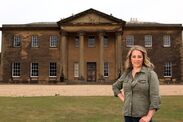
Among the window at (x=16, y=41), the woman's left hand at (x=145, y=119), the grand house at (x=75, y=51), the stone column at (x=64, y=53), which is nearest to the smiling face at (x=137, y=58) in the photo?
the woman's left hand at (x=145, y=119)

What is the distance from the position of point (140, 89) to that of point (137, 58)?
0.39m

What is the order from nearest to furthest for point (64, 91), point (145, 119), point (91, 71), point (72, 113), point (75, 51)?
point (145, 119) → point (72, 113) → point (64, 91) → point (75, 51) → point (91, 71)

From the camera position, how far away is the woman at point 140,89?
15.6 ft

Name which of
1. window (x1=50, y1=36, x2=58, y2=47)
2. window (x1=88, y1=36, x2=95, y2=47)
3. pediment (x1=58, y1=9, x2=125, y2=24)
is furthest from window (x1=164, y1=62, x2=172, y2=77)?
window (x1=50, y1=36, x2=58, y2=47)

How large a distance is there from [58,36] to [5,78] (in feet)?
28.1

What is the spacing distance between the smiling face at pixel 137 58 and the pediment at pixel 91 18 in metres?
41.7

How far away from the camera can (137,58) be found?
484 cm

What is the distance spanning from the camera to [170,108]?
13.7 meters

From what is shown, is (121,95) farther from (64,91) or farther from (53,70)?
(53,70)

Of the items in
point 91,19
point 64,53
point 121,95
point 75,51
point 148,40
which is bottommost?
point 121,95

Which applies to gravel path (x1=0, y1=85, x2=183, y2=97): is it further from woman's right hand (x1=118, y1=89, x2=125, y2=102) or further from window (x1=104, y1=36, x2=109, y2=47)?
window (x1=104, y1=36, x2=109, y2=47)

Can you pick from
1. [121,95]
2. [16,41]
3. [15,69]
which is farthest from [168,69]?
[121,95]

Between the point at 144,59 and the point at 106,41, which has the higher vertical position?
the point at 106,41

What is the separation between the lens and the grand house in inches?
1886
